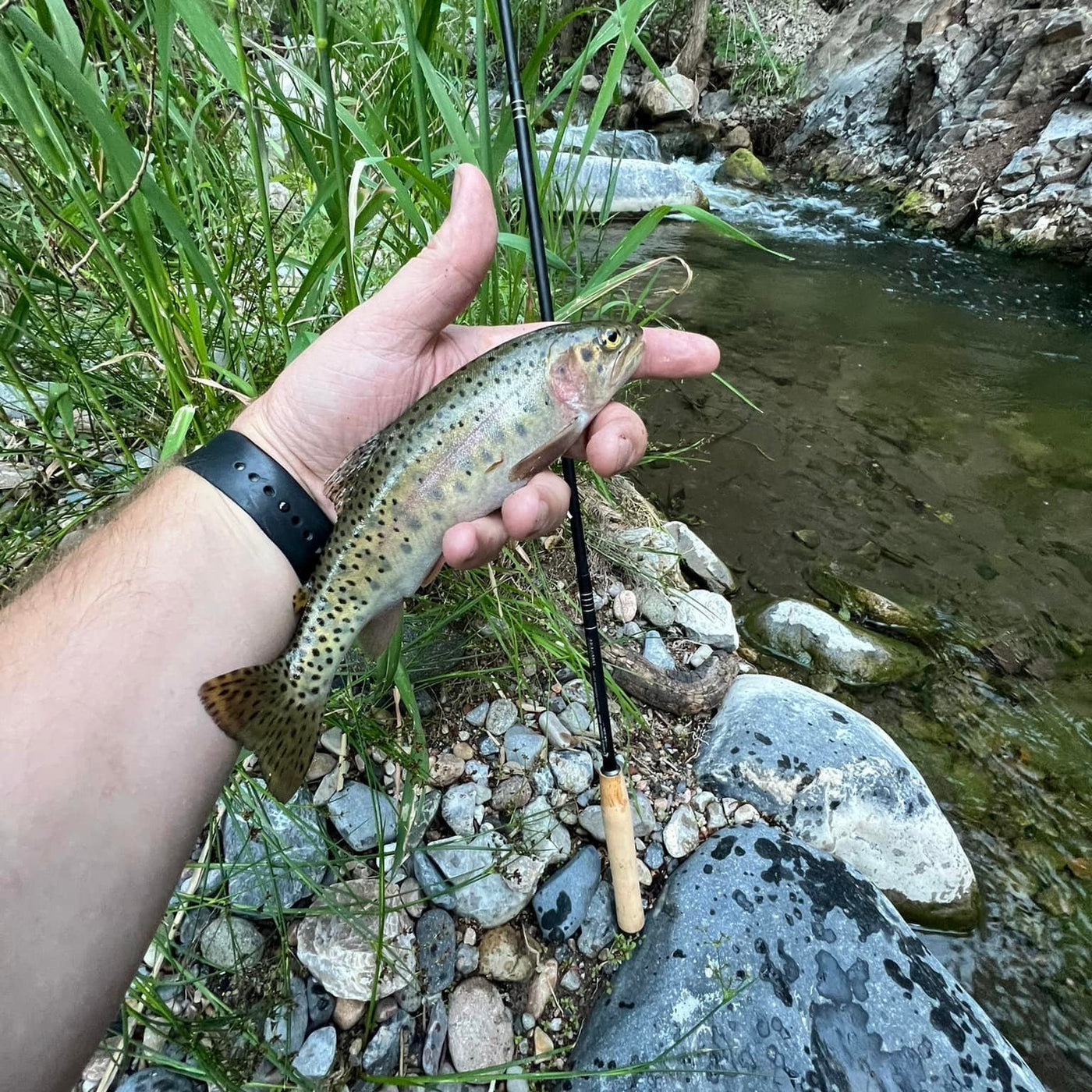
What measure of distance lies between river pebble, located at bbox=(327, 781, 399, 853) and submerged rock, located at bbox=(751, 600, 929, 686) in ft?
7.72

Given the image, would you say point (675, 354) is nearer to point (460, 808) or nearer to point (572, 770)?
point (572, 770)

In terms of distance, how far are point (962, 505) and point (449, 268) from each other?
181 inches

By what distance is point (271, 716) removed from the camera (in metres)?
1.70

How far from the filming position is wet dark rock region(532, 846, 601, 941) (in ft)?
7.27

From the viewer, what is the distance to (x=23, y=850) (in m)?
1.31

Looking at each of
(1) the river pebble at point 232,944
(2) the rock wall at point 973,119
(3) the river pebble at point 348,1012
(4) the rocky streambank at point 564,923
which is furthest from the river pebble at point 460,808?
(2) the rock wall at point 973,119

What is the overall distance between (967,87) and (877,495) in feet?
39.5

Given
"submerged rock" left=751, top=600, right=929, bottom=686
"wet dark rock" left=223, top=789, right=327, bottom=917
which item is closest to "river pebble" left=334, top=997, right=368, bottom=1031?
"wet dark rock" left=223, top=789, right=327, bottom=917

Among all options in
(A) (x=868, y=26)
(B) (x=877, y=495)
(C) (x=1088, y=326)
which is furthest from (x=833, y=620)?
(A) (x=868, y=26)

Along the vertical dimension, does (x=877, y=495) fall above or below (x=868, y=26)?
below

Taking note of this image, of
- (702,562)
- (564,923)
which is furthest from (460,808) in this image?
(702,562)

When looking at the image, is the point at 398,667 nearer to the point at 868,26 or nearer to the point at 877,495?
the point at 877,495

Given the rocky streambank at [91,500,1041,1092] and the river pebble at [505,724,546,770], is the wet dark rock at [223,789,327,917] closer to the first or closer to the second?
the rocky streambank at [91,500,1041,1092]

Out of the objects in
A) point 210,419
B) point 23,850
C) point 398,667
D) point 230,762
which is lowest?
point 398,667
